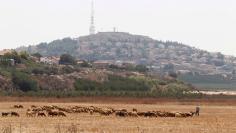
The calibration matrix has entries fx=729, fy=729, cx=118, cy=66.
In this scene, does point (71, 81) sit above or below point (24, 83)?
above

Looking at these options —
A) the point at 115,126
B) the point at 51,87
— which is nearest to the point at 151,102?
the point at 51,87

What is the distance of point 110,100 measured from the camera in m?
105

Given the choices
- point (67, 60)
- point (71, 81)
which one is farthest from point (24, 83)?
point (67, 60)

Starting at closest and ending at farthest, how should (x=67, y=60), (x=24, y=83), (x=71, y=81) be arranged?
(x=24, y=83) → (x=71, y=81) → (x=67, y=60)

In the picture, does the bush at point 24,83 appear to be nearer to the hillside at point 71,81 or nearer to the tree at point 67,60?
the hillside at point 71,81

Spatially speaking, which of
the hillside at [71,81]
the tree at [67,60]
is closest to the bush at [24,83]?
the hillside at [71,81]

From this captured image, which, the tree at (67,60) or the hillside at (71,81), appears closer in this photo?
the hillside at (71,81)

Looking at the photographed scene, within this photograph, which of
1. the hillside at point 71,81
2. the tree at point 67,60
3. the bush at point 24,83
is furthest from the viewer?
the tree at point 67,60

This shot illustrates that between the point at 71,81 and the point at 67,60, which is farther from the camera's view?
the point at 67,60

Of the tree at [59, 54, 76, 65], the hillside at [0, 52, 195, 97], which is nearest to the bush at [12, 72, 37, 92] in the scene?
the hillside at [0, 52, 195, 97]

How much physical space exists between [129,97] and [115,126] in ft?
227

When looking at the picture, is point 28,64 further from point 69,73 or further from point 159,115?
point 159,115

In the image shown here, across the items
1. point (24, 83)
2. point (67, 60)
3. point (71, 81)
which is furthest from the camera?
point (67, 60)

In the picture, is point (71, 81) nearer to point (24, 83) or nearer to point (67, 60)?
point (24, 83)
